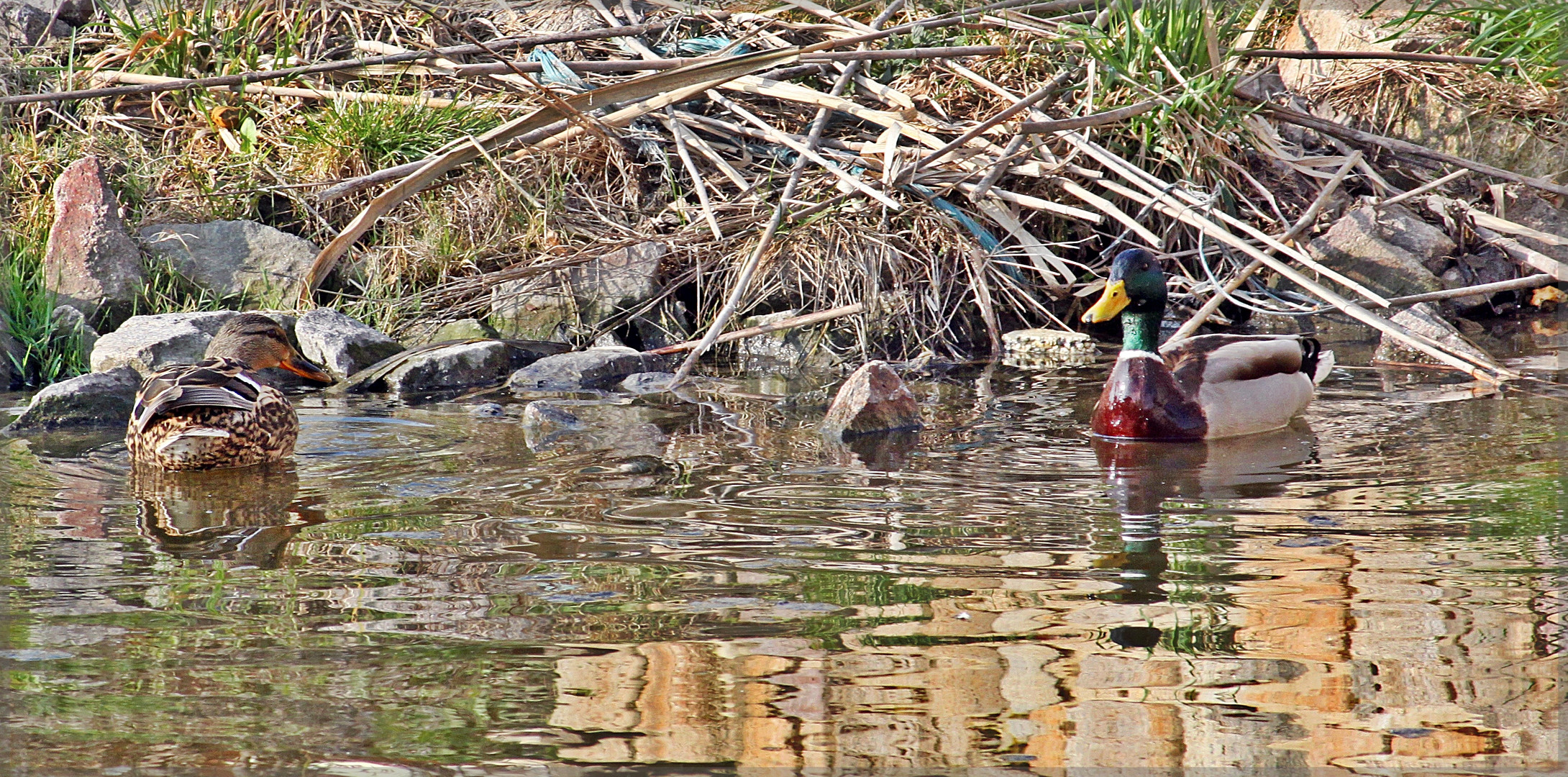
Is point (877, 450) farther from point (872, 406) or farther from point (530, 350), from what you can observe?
point (530, 350)

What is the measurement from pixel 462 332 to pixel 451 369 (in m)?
0.49

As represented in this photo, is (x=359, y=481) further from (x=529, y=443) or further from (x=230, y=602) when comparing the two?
(x=230, y=602)

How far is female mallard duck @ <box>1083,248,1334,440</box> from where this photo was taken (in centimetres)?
455

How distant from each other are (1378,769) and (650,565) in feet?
4.99

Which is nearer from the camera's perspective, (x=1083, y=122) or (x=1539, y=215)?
(x=1083, y=122)

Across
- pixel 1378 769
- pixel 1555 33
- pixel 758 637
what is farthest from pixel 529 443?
pixel 1555 33

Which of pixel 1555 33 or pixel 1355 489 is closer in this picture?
pixel 1355 489

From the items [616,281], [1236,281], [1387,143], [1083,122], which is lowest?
[1236,281]

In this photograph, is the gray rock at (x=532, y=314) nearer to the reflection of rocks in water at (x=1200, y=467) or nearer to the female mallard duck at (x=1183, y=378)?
the female mallard duck at (x=1183, y=378)

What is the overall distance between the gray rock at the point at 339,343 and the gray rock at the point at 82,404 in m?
0.87

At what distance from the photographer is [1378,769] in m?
1.89

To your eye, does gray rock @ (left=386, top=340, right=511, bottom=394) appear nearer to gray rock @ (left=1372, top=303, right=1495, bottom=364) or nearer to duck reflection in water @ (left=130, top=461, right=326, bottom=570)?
duck reflection in water @ (left=130, top=461, right=326, bottom=570)

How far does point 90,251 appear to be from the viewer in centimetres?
608

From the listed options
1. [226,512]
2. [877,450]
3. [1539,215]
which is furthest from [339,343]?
[1539,215]
